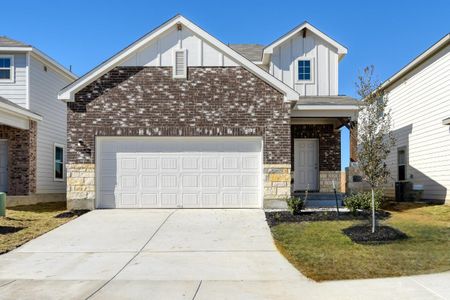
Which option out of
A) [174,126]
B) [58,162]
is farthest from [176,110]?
[58,162]

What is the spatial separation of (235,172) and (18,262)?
26.9 feet

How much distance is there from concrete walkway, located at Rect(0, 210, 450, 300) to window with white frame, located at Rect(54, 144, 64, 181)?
8889mm

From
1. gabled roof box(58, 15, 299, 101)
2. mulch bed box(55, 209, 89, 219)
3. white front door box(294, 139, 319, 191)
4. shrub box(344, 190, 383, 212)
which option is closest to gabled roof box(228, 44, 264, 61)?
white front door box(294, 139, 319, 191)

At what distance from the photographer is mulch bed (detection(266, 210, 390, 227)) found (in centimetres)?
1413

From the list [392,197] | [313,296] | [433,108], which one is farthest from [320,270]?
[392,197]

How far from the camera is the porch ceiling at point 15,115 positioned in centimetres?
1742

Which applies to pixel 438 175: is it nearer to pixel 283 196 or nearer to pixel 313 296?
pixel 283 196

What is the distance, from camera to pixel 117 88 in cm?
1659

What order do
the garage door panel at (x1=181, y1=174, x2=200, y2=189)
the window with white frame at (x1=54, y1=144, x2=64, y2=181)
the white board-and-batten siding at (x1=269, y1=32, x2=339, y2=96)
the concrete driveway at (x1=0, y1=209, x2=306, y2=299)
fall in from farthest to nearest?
1. the window with white frame at (x1=54, y1=144, x2=64, y2=181)
2. the white board-and-batten siding at (x1=269, y1=32, x2=339, y2=96)
3. the garage door panel at (x1=181, y1=174, x2=200, y2=189)
4. the concrete driveway at (x1=0, y1=209, x2=306, y2=299)

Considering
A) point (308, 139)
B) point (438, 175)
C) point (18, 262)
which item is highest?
point (308, 139)

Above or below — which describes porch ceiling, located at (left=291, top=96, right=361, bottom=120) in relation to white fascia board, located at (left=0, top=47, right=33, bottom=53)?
below

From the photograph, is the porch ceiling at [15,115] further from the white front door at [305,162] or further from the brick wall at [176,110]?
the white front door at [305,162]

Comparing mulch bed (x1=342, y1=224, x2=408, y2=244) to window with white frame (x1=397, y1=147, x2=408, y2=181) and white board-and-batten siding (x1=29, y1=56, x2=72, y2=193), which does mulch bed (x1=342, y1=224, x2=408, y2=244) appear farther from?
white board-and-batten siding (x1=29, y1=56, x2=72, y2=193)

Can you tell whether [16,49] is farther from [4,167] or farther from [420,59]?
[420,59]
